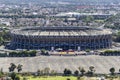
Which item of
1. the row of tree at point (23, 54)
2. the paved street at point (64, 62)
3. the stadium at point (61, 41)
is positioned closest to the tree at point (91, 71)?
the paved street at point (64, 62)

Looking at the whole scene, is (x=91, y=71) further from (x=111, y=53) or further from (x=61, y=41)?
(x=61, y=41)

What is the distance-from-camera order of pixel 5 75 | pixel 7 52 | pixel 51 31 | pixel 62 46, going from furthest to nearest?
1. pixel 51 31
2. pixel 62 46
3. pixel 7 52
4. pixel 5 75

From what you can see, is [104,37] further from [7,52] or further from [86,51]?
[7,52]

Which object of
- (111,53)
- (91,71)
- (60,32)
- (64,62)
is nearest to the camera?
(91,71)

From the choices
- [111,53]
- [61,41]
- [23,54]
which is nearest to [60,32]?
[61,41]

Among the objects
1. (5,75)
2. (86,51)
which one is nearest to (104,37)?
(86,51)

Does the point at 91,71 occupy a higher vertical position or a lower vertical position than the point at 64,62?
higher

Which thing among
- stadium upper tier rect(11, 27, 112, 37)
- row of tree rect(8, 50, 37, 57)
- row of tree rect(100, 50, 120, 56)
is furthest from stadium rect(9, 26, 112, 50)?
row of tree rect(8, 50, 37, 57)

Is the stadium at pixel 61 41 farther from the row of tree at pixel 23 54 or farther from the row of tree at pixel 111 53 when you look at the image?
the row of tree at pixel 23 54
